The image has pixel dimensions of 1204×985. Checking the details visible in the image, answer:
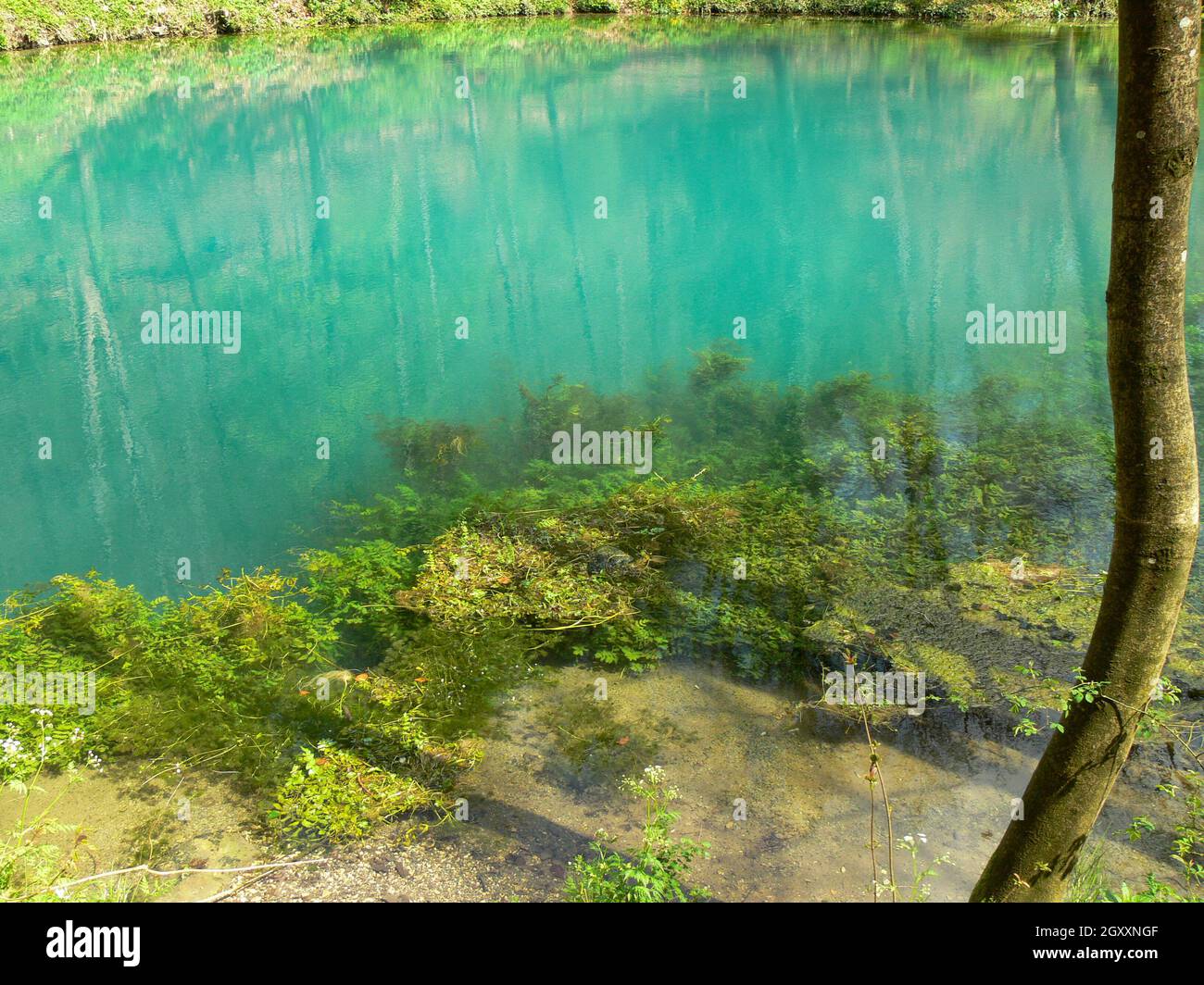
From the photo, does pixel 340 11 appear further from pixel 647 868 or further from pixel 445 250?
pixel 647 868

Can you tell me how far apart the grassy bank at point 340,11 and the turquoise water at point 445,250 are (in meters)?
2.90

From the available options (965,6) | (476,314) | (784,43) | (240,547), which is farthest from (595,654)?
(965,6)

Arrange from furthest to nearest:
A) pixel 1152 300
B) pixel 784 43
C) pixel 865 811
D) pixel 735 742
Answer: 1. pixel 784 43
2. pixel 735 742
3. pixel 865 811
4. pixel 1152 300

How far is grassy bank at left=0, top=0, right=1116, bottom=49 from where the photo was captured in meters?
27.7

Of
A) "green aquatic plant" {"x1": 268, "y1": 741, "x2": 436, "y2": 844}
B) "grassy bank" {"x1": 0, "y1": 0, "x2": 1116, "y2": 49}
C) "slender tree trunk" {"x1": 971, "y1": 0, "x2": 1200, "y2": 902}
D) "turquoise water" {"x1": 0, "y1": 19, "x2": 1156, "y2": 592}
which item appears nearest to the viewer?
"slender tree trunk" {"x1": 971, "y1": 0, "x2": 1200, "y2": 902}

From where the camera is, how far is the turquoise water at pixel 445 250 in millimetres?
8430

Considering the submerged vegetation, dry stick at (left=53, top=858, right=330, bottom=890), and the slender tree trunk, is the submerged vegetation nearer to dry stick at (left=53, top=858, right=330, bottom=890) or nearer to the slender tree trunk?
dry stick at (left=53, top=858, right=330, bottom=890)

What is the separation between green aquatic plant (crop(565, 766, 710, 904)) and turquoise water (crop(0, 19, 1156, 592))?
382cm

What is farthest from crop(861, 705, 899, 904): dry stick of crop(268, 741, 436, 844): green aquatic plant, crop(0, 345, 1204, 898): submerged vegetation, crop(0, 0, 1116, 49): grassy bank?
crop(0, 0, 1116, 49): grassy bank

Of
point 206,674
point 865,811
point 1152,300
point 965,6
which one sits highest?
point 965,6

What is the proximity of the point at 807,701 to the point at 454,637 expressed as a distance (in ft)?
6.61
